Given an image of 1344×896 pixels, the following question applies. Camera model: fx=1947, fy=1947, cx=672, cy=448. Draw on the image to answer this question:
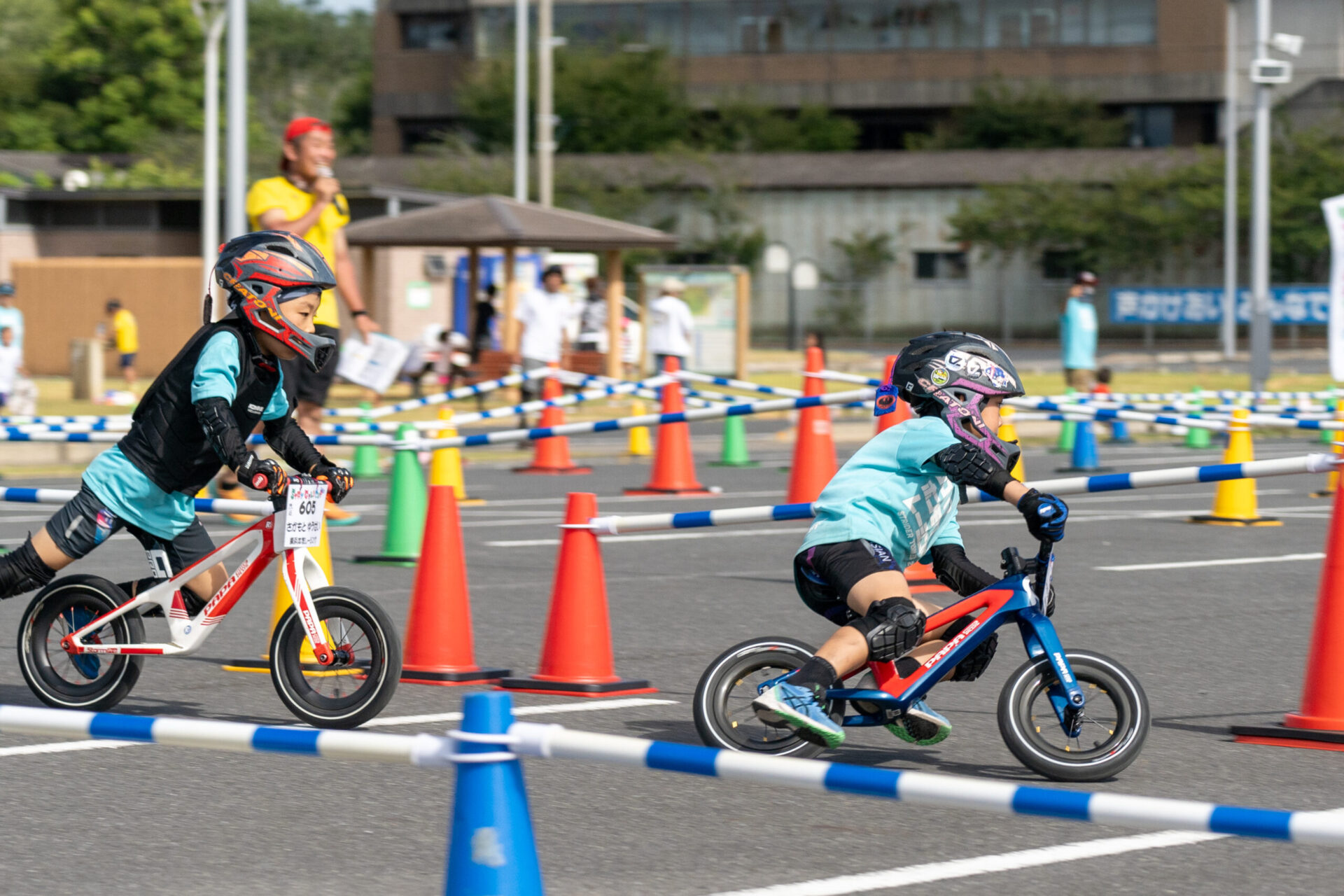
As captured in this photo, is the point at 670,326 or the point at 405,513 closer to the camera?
the point at 405,513

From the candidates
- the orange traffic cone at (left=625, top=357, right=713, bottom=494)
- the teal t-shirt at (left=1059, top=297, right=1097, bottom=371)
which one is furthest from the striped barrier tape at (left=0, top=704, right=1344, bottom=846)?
the teal t-shirt at (left=1059, top=297, right=1097, bottom=371)

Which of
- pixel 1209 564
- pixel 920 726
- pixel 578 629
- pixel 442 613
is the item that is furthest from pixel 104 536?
pixel 1209 564

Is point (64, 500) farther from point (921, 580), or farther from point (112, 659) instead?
point (921, 580)

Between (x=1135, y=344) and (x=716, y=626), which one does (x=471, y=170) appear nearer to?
(x=1135, y=344)

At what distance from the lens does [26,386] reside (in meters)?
22.9

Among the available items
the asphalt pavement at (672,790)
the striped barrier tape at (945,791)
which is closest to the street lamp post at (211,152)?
the asphalt pavement at (672,790)

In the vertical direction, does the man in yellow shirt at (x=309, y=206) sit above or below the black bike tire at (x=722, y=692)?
above

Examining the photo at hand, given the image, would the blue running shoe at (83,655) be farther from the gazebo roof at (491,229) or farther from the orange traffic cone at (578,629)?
the gazebo roof at (491,229)

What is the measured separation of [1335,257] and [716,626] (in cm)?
1251

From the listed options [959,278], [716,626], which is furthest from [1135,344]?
[716,626]

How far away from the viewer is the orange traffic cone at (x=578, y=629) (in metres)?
7.05

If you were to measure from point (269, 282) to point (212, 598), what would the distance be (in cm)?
108

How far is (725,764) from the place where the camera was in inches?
125

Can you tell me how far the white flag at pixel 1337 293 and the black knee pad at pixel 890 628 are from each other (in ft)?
44.8
